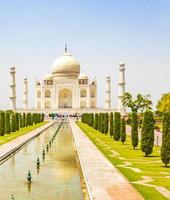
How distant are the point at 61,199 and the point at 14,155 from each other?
7.49 metres

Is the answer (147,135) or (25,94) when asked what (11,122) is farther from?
(25,94)

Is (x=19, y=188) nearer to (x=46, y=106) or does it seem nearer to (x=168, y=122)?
(x=168, y=122)

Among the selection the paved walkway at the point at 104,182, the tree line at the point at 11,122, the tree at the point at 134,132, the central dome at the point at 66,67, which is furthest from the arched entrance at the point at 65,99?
the paved walkway at the point at 104,182

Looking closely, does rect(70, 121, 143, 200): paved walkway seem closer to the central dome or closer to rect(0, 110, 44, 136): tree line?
rect(0, 110, 44, 136): tree line

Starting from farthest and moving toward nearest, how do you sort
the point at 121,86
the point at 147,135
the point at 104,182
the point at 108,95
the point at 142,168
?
the point at 108,95 < the point at 121,86 < the point at 147,135 < the point at 142,168 < the point at 104,182

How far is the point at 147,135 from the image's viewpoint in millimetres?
14898

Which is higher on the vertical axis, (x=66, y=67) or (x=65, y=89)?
(x=66, y=67)

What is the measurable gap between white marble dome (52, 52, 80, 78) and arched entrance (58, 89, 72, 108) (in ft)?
9.43

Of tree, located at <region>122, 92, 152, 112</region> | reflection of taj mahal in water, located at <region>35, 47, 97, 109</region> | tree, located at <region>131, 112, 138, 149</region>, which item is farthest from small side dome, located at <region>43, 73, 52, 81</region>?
tree, located at <region>131, 112, 138, 149</region>

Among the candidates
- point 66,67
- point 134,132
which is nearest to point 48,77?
point 66,67

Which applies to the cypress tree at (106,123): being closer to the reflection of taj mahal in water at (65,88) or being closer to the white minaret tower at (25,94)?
the reflection of taj mahal in water at (65,88)

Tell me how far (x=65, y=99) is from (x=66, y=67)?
5.68 meters

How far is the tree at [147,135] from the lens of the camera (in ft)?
48.3

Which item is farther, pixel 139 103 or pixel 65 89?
pixel 65 89
